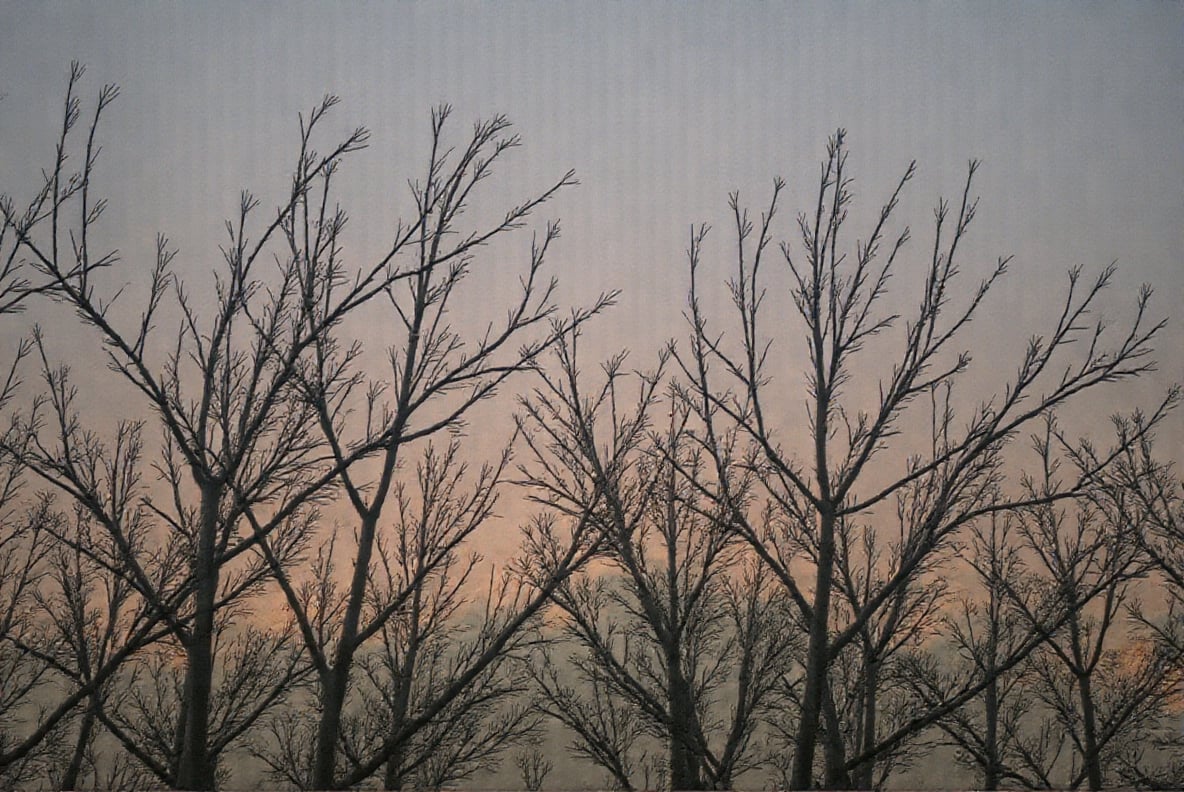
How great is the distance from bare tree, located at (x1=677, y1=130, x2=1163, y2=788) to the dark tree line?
0.03 meters

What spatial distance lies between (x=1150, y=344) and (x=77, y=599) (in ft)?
22.4

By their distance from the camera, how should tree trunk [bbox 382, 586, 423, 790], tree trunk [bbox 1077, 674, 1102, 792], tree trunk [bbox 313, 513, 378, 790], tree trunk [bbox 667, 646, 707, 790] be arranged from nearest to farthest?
tree trunk [bbox 313, 513, 378, 790]
tree trunk [bbox 667, 646, 707, 790]
tree trunk [bbox 382, 586, 423, 790]
tree trunk [bbox 1077, 674, 1102, 792]

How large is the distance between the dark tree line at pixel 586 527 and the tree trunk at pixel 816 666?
2 centimetres

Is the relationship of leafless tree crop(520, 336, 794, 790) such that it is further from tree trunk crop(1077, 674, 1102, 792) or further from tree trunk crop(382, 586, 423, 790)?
tree trunk crop(1077, 674, 1102, 792)

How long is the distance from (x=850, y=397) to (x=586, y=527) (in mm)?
2121

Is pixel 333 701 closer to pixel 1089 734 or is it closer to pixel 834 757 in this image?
pixel 834 757

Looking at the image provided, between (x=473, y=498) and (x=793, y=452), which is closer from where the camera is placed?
(x=473, y=498)

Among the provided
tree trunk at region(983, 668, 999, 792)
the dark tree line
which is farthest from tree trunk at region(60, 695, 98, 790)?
tree trunk at region(983, 668, 999, 792)

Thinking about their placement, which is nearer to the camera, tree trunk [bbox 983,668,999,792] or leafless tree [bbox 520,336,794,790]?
leafless tree [bbox 520,336,794,790]

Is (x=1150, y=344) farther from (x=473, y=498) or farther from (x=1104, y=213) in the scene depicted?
(x=473, y=498)

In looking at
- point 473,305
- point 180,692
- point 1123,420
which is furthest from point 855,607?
point 180,692

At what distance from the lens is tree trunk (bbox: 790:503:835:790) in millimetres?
4691

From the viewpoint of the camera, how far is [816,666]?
15.5 feet

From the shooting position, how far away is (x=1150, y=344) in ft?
20.3
